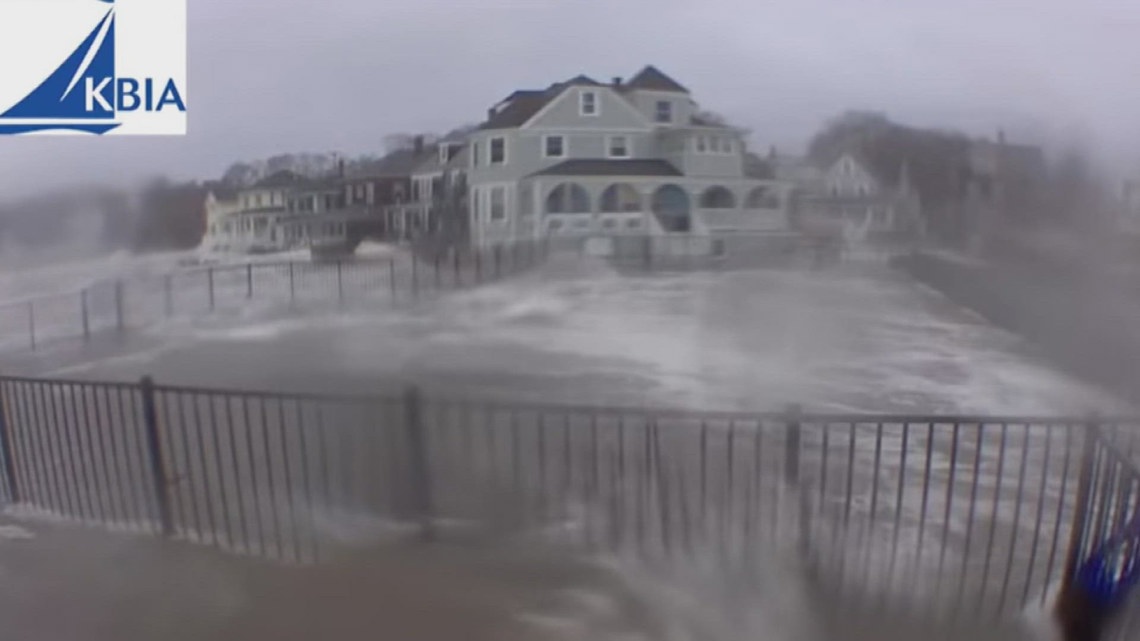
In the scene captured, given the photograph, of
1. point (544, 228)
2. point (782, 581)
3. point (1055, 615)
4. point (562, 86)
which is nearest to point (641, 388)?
point (544, 228)

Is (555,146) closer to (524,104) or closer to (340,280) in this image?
(524,104)

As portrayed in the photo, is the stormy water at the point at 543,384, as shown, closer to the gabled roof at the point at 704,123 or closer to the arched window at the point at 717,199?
the arched window at the point at 717,199

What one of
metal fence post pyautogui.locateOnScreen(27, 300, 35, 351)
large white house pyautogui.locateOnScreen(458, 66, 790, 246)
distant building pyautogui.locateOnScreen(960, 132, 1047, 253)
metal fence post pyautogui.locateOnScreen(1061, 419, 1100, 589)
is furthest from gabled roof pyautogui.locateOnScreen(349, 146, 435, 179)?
metal fence post pyautogui.locateOnScreen(1061, 419, 1100, 589)

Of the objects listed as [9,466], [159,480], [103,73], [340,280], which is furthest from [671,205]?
[9,466]

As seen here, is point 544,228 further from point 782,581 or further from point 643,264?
point 782,581

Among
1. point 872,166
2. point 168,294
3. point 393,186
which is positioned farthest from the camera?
point 168,294

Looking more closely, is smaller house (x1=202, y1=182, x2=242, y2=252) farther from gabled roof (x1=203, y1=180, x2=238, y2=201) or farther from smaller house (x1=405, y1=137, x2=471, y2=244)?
smaller house (x1=405, y1=137, x2=471, y2=244)
